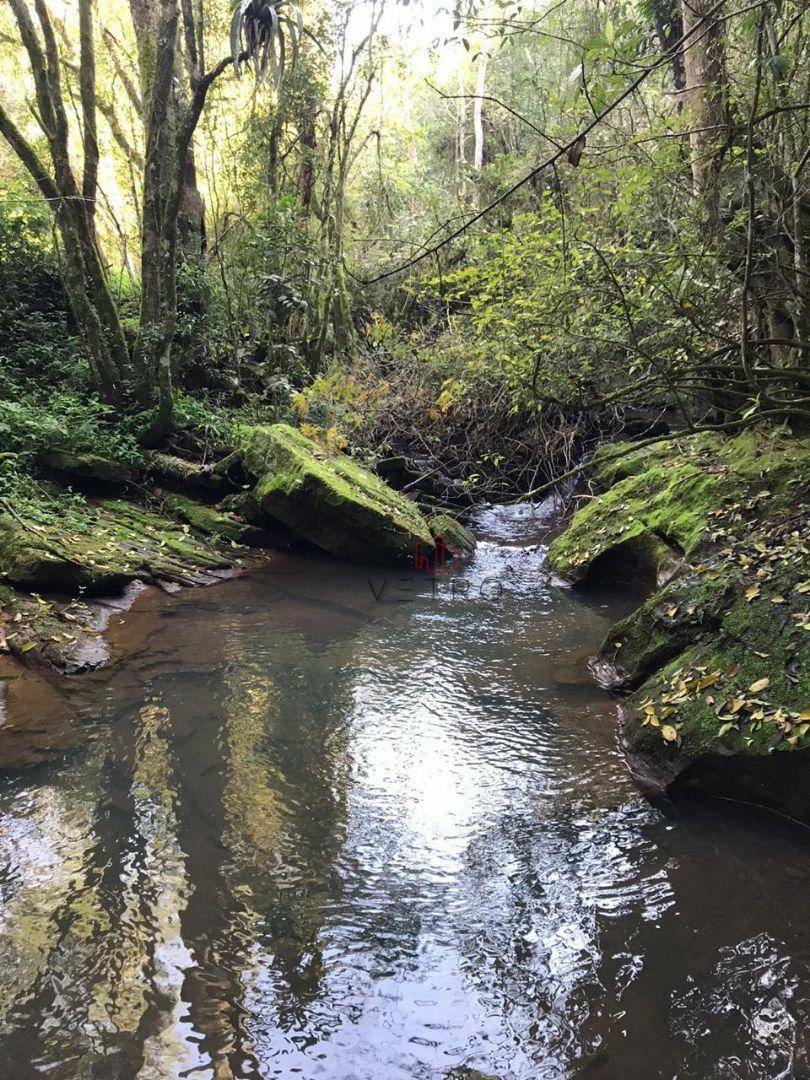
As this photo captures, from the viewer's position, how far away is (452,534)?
895 cm

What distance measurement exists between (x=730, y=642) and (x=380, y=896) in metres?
2.44

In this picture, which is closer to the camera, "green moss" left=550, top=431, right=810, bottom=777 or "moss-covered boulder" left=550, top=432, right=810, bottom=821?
"moss-covered boulder" left=550, top=432, right=810, bottom=821

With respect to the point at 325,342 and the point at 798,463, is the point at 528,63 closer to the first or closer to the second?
the point at 325,342

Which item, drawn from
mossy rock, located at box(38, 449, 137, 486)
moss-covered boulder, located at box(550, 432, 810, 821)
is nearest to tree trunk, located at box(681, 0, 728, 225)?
moss-covered boulder, located at box(550, 432, 810, 821)

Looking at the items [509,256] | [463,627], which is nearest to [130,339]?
[509,256]

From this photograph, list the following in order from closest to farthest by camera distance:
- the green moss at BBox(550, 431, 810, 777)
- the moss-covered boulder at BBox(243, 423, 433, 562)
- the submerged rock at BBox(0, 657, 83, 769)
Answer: the green moss at BBox(550, 431, 810, 777) → the submerged rock at BBox(0, 657, 83, 769) → the moss-covered boulder at BBox(243, 423, 433, 562)

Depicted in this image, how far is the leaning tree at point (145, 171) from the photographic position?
26.3 feet

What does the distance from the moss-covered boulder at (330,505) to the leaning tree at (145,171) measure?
1.93 metres

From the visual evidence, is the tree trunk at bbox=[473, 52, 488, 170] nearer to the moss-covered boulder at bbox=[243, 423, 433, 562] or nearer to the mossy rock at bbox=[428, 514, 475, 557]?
the mossy rock at bbox=[428, 514, 475, 557]

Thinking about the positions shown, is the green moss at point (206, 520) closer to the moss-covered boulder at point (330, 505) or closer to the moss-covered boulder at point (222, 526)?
the moss-covered boulder at point (222, 526)

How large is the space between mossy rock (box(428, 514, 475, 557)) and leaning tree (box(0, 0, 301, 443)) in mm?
3980

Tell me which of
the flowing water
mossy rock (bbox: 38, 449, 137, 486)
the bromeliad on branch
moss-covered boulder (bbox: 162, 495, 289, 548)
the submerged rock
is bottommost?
the flowing water

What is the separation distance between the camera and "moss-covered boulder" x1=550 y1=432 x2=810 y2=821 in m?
3.30

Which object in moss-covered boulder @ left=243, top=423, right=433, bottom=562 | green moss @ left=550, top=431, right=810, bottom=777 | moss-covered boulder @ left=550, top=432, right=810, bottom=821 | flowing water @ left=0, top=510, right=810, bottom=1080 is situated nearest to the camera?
flowing water @ left=0, top=510, right=810, bottom=1080
